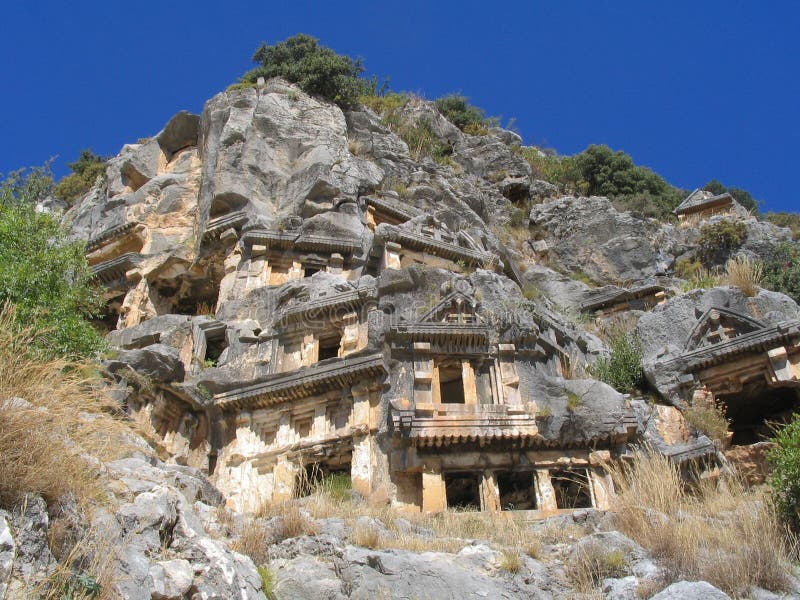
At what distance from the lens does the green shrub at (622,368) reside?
73.0 ft

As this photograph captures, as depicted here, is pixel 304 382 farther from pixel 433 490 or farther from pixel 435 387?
pixel 433 490

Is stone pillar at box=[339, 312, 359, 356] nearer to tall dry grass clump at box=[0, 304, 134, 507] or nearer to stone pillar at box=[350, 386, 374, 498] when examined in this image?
stone pillar at box=[350, 386, 374, 498]

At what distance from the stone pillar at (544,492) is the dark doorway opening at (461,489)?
1.44 m

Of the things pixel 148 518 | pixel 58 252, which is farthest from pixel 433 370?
pixel 148 518

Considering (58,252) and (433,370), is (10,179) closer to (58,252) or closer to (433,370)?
(58,252)

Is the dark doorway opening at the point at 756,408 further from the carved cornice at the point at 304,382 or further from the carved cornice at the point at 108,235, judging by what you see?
the carved cornice at the point at 108,235

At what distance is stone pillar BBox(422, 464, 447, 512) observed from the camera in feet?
59.0

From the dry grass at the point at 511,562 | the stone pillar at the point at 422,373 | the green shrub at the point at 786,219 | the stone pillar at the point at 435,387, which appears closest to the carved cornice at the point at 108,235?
the stone pillar at the point at 422,373

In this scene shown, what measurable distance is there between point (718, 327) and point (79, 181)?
3504 centimetres

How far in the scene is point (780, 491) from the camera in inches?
462

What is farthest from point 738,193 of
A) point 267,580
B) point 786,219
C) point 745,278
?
point 267,580

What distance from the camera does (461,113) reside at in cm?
4825

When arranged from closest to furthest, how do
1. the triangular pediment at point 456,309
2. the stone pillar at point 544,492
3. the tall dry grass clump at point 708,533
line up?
the tall dry grass clump at point 708,533 < the stone pillar at point 544,492 < the triangular pediment at point 456,309

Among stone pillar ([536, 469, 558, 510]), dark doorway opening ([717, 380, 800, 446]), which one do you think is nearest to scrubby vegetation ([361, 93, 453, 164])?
dark doorway opening ([717, 380, 800, 446])
